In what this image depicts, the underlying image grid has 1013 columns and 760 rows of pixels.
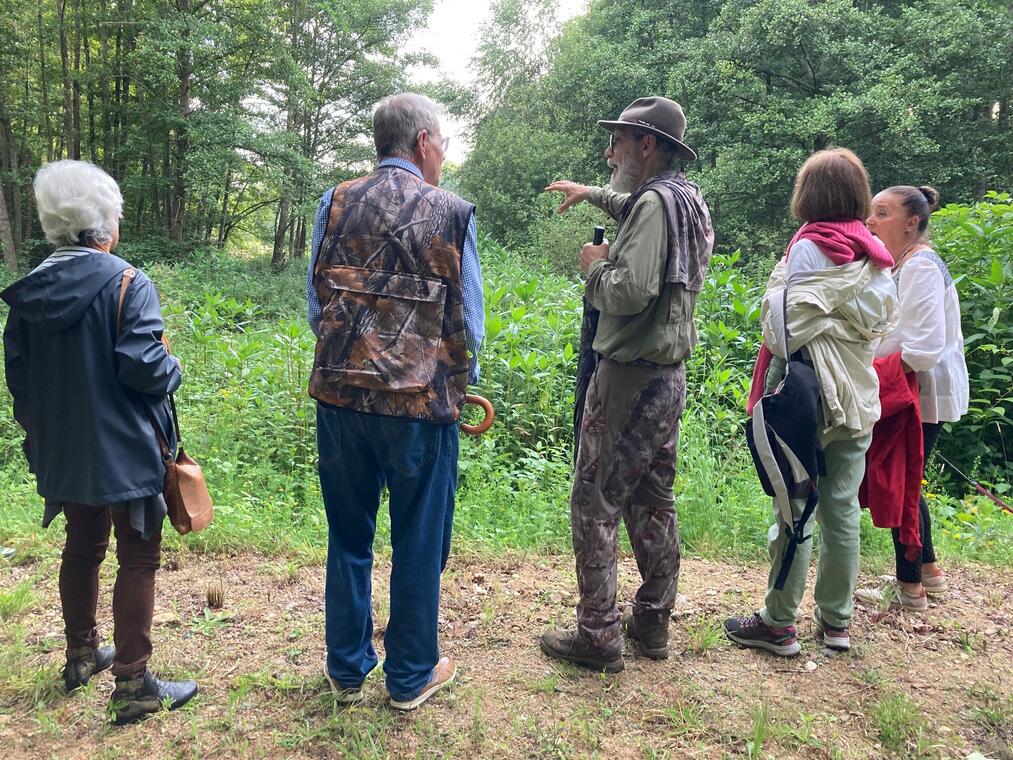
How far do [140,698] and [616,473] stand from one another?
199cm

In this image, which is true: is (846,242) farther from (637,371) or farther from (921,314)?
(637,371)

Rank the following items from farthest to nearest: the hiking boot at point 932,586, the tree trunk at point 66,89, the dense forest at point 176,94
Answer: the tree trunk at point 66,89 < the dense forest at point 176,94 < the hiking boot at point 932,586

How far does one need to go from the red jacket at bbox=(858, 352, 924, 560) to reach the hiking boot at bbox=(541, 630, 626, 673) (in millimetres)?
1463

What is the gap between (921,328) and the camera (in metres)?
3.17

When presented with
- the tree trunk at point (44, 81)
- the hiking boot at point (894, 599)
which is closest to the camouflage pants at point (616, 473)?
the hiking boot at point (894, 599)

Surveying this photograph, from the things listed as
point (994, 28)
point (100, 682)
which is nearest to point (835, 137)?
Result: point (994, 28)

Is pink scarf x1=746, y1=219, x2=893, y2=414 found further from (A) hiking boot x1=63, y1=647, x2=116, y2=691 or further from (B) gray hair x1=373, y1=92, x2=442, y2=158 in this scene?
(A) hiking boot x1=63, y1=647, x2=116, y2=691

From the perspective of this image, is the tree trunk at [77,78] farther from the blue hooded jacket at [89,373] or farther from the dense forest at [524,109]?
the blue hooded jacket at [89,373]

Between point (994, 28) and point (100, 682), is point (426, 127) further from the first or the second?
point (994, 28)

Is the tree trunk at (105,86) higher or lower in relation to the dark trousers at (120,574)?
higher

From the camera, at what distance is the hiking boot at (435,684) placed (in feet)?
8.32

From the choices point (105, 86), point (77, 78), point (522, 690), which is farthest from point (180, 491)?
point (105, 86)

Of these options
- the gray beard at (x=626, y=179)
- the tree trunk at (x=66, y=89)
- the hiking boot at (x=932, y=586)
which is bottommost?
the hiking boot at (x=932, y=586)

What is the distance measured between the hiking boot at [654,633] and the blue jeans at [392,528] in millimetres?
961
